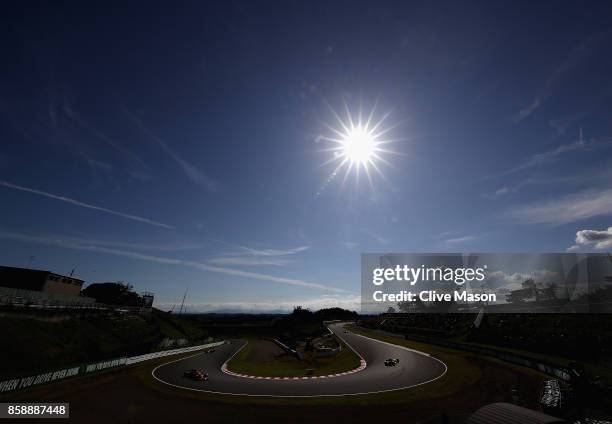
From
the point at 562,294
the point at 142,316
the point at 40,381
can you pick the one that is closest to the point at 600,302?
the point at 562,294

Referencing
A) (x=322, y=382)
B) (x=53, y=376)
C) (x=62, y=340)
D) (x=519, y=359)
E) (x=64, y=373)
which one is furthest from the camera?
(x=62, y=340)

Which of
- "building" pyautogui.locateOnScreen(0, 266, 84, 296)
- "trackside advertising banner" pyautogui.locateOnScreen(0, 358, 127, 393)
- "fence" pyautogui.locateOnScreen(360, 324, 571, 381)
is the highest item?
"building" pyautogui.locateOnScreen(0, 266, 84, 296)

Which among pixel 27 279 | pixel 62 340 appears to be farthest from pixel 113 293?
pixel 62 340

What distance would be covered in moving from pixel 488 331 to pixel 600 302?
4326 centimetres

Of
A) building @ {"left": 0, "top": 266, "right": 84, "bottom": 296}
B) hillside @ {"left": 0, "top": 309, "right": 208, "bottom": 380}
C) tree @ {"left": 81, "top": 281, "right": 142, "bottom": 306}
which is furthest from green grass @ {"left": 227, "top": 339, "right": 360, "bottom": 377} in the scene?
tree @ {"left": 81, "top": 281, "right": 142, "bottom": 306}

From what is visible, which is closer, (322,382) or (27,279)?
(322,382)

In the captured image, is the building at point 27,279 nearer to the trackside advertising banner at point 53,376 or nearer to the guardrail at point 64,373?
the guardrail at point 64,373

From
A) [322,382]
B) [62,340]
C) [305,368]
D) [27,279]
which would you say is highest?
[27,279]

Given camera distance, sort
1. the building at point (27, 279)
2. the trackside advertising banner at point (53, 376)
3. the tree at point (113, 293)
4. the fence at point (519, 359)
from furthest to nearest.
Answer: the tree at point (113, 293) < the building at point (27, 279) < the fence at point (519, 359) < the trackside advertising banner at point (53, 376)

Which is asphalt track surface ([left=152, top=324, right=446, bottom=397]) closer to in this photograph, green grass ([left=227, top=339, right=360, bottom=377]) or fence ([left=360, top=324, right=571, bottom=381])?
green grass ([left=227, top=339, right=360, bottom=377])

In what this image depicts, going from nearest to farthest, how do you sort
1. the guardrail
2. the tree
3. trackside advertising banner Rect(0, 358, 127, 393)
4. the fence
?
trackside advertising banner Rect(0, 358, 127, 393) → the guardrail → the fence → the tree

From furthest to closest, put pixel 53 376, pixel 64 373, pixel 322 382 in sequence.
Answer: pixel 322 382 < pixel 64 373 < pixel 53 376

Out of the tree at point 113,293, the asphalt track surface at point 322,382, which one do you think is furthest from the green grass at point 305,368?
the tree at point 113,293

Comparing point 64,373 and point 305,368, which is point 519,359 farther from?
point 64,373
